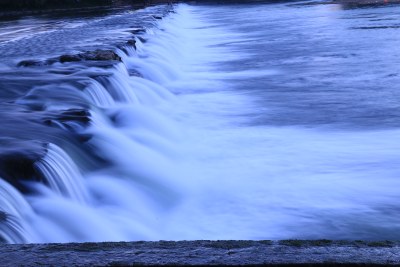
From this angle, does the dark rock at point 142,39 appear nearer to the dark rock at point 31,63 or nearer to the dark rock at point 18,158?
the dark rock at point 31,63

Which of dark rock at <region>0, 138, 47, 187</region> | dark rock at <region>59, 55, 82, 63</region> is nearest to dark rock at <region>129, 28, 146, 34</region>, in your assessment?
dark rock at <region>59, 55, 82, 63</region>

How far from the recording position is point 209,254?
94.2 inches

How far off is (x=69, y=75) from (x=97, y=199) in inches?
180

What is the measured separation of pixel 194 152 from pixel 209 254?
4977 mm

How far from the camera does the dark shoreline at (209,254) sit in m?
2.31

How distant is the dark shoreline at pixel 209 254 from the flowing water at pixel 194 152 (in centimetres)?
116

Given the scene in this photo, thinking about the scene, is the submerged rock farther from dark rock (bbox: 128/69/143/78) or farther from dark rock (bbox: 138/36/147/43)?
dark rock (bbox: 138/36/147/43)

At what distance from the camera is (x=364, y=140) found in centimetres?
752

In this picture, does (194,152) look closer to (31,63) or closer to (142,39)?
(31,63)

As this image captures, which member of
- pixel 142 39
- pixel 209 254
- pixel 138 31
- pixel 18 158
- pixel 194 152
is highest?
pixel 138 31

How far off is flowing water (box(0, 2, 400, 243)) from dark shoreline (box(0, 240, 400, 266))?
116cm

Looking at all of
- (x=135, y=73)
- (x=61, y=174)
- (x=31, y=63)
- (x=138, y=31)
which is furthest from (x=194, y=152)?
(x=138, y=31)

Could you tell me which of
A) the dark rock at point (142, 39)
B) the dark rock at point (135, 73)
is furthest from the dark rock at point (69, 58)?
the dark rock at point (142, 39)

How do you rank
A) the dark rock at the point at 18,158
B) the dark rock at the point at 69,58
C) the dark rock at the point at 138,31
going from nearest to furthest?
the dark rock at the point at 18,158 < the dark rock at the point at 69,58 < the dark rock at the point at 138,31
